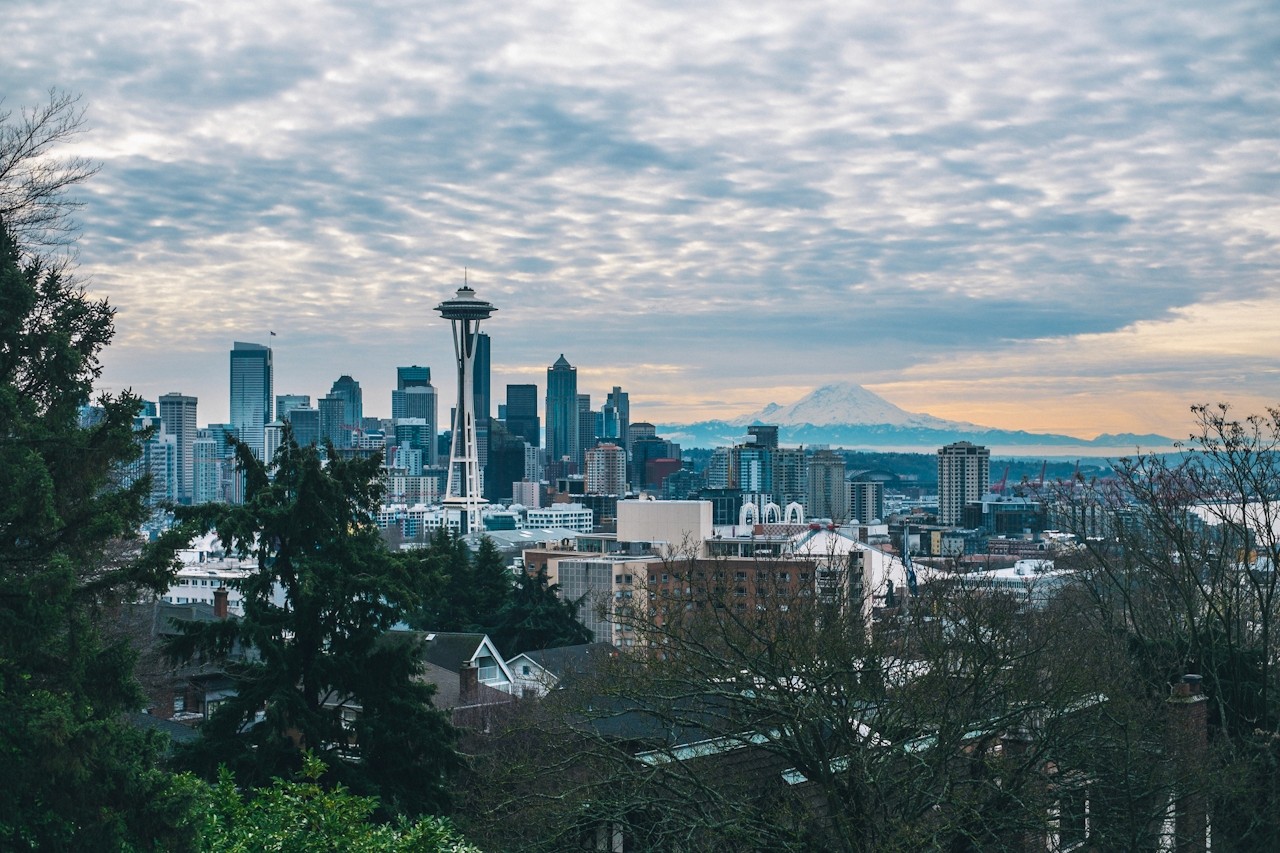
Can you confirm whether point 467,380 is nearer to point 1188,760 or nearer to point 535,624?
point 535,624

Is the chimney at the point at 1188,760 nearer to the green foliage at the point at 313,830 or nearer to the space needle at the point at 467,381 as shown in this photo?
the green foliage at the point at 313,830

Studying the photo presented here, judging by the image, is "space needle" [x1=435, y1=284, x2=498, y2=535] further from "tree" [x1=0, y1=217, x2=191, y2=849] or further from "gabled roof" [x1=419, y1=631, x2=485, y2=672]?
"tree" [x1=0, y1=217, x2=191, y2=849]

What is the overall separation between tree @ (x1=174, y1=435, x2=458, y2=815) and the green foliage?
20.7 feet

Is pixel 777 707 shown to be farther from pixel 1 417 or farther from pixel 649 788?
pixel 1 417

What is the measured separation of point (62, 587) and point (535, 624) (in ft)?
140

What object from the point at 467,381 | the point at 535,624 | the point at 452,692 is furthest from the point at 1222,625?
the point at 467,381

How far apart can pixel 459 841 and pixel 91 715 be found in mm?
3360

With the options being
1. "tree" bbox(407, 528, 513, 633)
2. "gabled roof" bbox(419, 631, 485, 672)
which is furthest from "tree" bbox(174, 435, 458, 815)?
"tree" bbox(407, 528, 513, 633)

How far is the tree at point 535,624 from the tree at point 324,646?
33.4 metres

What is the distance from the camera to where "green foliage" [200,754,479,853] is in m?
10.6

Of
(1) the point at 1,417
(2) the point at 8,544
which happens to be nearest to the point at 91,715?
(2) the point at 8,544

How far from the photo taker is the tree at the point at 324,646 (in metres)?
18.0

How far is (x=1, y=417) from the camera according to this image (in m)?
12.0

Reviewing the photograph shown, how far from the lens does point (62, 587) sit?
1141cm
